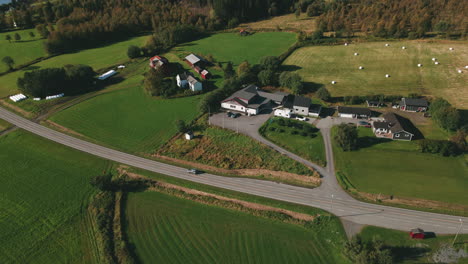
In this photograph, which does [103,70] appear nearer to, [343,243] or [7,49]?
[7,49]

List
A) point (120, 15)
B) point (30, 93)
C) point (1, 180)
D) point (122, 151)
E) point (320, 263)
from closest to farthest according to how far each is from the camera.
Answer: point (320, 263) → point (1, 180) → point (122, 151) → point (30, 93) → point (120, 15)

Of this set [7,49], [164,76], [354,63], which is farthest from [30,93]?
[354,63]

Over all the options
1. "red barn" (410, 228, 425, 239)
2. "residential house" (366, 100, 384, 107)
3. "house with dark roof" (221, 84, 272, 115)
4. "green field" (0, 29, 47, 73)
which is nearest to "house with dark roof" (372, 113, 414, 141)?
"residential house" (366, 100, 384, 107)

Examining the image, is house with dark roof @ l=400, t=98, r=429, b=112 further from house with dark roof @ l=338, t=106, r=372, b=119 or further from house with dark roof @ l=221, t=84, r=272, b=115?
house with dark roof @ l=221, t=84, r=272, b=115

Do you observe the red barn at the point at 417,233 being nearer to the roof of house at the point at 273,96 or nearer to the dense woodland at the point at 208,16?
the roof of house at the point at 273,96

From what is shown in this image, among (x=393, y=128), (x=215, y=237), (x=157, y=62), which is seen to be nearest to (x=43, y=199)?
(x=215, y=237)

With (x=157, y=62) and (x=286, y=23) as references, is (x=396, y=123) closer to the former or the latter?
(x=157, y=62)

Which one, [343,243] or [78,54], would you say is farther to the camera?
[78,54]
